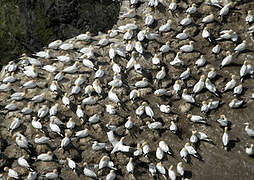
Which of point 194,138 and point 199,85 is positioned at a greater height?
point 199,85

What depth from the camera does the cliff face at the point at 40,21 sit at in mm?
11966

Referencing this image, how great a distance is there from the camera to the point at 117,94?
7.97m

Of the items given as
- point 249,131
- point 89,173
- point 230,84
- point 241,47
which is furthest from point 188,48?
point 89,173

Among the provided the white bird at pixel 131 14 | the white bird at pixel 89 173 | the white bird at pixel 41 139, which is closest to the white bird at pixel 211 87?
the white bird at pixel 131 14

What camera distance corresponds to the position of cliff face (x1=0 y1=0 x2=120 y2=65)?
12.0 m

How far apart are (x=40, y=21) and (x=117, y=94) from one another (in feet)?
16.5

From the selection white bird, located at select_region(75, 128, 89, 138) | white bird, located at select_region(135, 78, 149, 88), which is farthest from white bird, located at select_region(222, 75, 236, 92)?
white bird, located at select_region(75, 128, 89, 138)

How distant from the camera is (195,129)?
7.58 meters

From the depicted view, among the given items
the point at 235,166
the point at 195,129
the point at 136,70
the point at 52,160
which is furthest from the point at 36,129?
the point at 235,166

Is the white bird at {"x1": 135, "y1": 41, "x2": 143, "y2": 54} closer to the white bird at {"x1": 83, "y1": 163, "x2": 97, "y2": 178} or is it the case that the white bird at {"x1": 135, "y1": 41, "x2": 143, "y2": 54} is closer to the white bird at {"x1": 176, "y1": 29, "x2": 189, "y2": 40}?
the white bird at {"x1": 176, "y1": 29, "x2": 189, "y2": 40}

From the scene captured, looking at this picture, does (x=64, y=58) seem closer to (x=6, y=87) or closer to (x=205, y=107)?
(x=6, y=87)

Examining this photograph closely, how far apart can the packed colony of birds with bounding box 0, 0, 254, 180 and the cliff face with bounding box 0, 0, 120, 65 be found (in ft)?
A: 10.5

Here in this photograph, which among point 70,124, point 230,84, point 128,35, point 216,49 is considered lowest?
point 70,124

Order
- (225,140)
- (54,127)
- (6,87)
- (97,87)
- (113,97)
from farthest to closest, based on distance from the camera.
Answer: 1. (6,87)
2. (97,87)
3. (113,97)
4. (54,127)
5. (225,140)
